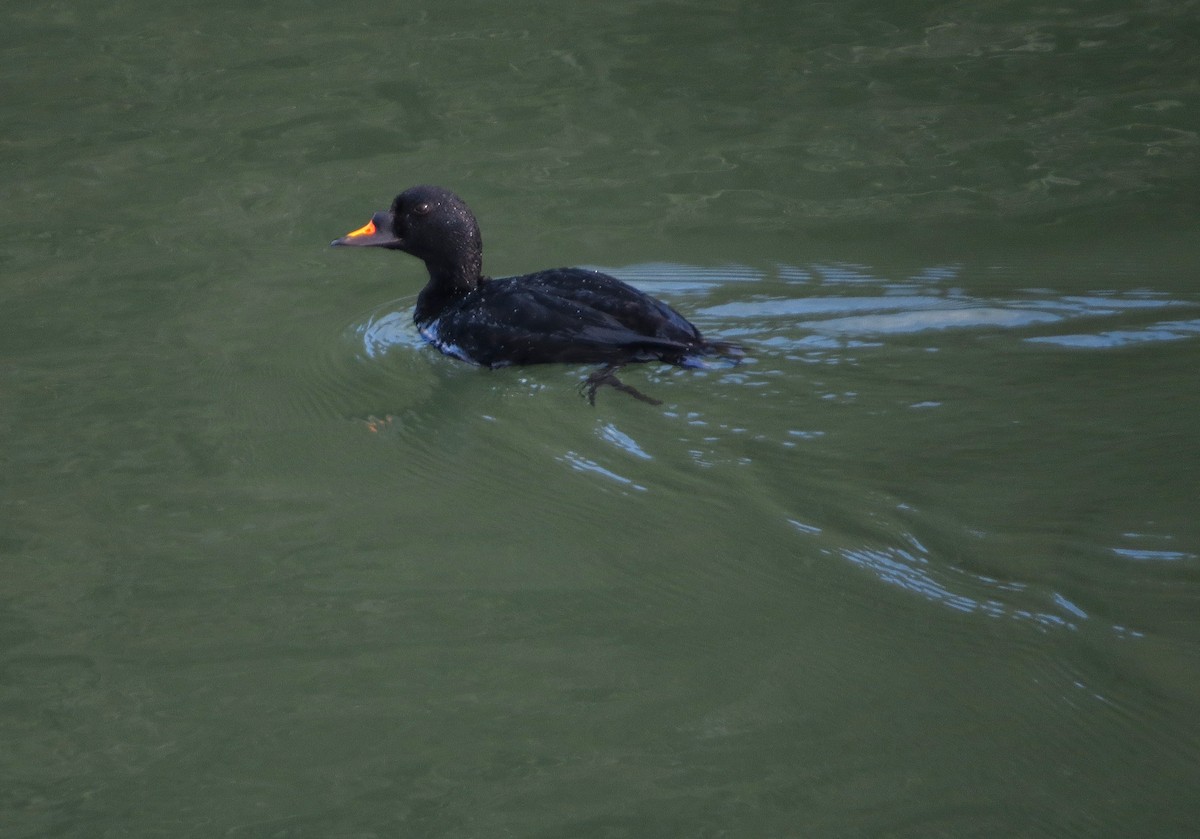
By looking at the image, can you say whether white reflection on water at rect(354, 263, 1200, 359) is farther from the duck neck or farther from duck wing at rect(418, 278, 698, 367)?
duck wing at rect(418, 278, 698, 367)

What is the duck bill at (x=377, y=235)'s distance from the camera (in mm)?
6797

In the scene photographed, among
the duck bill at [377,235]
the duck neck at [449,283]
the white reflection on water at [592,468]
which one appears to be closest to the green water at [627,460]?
the white reflection on water at [592,468]

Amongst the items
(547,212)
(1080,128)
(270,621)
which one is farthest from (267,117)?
(270,621)

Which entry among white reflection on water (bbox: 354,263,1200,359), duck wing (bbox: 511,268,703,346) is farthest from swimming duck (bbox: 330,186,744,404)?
white reflection on water (bbox: 354,263,1200,359)

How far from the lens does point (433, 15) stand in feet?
34.7

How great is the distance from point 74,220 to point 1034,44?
21.7ft

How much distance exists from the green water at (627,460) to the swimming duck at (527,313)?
12cm

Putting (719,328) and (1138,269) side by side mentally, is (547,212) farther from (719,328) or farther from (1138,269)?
(1138,269)

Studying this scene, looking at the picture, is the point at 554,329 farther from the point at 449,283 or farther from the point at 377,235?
the point at 377,235

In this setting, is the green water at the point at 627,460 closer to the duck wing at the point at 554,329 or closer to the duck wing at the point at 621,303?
the duck wing at the point at 554,329

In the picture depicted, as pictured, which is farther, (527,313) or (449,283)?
(449,283)

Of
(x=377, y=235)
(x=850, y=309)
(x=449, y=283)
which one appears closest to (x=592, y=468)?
(x=850, y=309)

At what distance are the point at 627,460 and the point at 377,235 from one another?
246cm

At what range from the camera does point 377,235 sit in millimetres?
→ 6855
